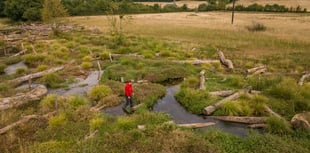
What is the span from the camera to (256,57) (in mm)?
24234

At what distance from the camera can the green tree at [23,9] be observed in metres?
55.4

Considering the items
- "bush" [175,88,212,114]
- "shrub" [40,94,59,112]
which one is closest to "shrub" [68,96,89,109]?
"shrub" [40,94,59,112]

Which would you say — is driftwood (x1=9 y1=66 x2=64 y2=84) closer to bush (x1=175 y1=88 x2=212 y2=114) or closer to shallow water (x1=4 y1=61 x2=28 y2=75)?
shallow water (x1=4 y1=61 x2=28 y2=75)

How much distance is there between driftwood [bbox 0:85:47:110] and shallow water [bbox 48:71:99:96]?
1.15 metres

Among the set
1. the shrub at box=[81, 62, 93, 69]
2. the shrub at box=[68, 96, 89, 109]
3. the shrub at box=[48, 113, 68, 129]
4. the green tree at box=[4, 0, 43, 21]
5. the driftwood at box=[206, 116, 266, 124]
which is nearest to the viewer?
the shrub at box=[48, 113, 68, 129]

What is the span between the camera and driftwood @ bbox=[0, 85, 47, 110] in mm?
12852

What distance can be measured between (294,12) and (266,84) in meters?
60.5

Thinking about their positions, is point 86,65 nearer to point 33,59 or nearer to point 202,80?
point 33,59

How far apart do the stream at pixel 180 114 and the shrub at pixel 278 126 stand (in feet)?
3.46

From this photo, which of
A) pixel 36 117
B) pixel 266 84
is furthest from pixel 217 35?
pixel 36 117

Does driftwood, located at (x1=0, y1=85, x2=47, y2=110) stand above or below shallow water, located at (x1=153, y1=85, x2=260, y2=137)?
above

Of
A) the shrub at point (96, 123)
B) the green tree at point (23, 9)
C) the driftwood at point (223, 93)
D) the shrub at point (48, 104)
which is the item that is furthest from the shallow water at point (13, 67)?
the green tree at point (23, 9)

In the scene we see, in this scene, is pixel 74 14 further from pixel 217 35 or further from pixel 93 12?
pixel 217 35

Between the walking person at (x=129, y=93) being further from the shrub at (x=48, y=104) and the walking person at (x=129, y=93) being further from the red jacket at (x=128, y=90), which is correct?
the shrub at (x=48, y=104)
